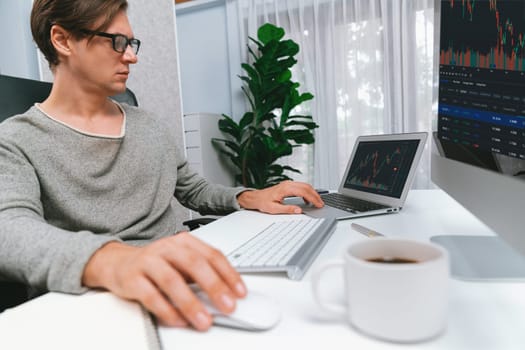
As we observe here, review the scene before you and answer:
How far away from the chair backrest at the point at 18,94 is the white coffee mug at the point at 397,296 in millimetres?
879

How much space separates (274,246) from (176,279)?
0.71ft

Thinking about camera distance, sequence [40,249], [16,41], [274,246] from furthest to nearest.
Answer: [16,41] < [274,246] < [40,249]

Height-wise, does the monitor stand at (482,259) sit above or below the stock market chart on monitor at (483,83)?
below

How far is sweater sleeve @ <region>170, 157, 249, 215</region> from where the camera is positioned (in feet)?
3.15

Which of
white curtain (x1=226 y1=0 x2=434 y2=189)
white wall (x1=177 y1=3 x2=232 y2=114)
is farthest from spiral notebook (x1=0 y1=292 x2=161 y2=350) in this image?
white wall (x1=177 y1=3 x2=232 y2=114)

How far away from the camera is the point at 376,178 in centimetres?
91

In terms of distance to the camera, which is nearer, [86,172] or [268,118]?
[86,172]

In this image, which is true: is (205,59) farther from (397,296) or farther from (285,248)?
(397,296)

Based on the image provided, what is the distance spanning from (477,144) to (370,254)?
301 mm

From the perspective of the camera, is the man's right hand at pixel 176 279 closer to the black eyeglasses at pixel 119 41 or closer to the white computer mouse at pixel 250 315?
the white computer mouse at pixel 250 315

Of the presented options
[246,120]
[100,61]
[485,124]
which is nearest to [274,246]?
[485,124]

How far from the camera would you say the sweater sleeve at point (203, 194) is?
959 mm

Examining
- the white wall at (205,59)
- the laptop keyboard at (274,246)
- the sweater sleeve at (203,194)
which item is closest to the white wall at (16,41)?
the sweater sleeve at (203,194)

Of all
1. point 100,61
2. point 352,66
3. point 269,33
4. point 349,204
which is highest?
point 269,33
